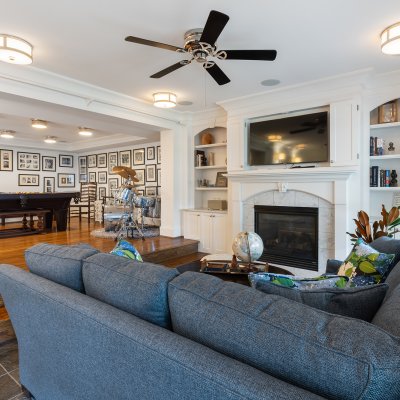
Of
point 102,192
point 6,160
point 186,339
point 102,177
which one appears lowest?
point 186,339

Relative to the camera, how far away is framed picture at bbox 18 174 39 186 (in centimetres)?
885

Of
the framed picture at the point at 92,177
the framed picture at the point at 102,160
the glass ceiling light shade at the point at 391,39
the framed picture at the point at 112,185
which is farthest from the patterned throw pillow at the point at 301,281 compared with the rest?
the framed picture at the point at 92,177

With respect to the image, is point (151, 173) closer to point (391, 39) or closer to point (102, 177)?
point (102, 177)

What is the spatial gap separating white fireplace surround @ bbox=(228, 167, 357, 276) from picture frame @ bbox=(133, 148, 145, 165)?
3.84 m

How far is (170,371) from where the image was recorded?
2.75 ft

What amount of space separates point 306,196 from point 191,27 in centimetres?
276

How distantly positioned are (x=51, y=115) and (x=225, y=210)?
3.56m

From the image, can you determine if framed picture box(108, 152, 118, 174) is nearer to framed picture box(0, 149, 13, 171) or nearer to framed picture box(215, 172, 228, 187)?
framed picture box(0, 149, 13, 171)

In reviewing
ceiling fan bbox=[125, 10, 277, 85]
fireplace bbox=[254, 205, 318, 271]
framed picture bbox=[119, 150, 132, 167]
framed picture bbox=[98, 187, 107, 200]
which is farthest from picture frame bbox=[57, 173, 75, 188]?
ceiling fan bbox=[125, 10, 277, 85]

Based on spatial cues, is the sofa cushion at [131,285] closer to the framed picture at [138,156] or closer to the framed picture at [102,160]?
the framed picture at [138,156]

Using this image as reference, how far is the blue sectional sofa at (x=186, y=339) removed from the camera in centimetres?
69

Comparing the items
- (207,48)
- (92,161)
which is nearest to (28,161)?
(92,161)

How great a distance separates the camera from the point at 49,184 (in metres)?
9.48

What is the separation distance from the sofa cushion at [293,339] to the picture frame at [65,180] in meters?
9.80
